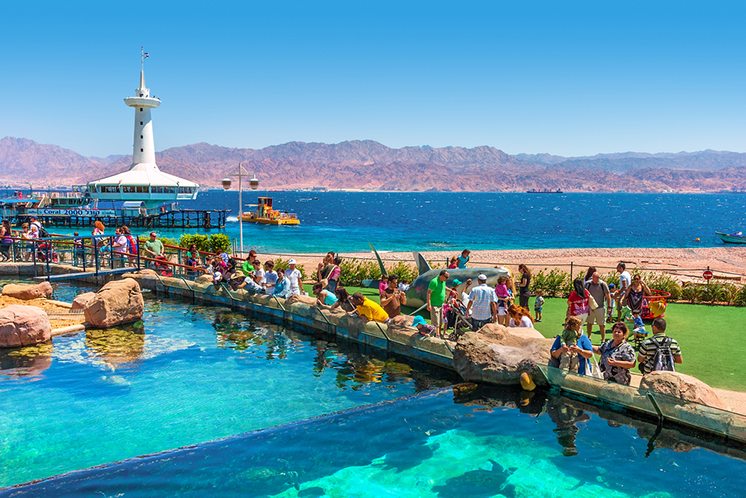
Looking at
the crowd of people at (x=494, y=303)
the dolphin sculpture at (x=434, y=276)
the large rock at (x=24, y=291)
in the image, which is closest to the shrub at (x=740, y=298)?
the crowd of people at (x=494, y=303)

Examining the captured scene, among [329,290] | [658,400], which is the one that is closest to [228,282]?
[329,290]

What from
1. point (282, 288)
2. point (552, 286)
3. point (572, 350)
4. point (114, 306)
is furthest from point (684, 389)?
point (114, 306)

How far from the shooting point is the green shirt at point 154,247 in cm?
2377

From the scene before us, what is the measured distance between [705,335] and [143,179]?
62339 millimetres

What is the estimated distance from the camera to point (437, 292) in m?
13.7

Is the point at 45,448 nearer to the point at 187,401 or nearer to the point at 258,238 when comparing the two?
the point at 187,401

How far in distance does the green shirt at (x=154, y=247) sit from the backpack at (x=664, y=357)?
61.6ft

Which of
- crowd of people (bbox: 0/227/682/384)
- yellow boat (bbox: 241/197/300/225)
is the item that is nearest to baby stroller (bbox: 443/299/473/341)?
crowd of people (bbox: 0/227/682/384)

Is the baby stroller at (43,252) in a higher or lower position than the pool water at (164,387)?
higher

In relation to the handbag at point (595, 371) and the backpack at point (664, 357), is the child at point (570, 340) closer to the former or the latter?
the handbag at point (595, 371)

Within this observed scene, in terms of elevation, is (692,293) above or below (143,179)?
below

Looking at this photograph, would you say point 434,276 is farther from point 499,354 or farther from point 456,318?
point 499,354

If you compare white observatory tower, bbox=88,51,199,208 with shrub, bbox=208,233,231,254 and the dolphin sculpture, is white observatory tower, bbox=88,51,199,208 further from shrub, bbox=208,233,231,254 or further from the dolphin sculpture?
the dolphin sculpture

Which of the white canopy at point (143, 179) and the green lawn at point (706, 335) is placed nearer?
the green lawn at point (706, 335)
